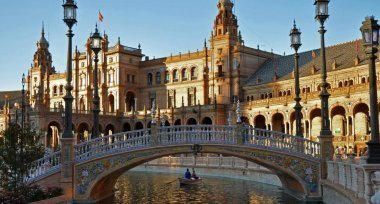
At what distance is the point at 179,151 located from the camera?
81.6 feet

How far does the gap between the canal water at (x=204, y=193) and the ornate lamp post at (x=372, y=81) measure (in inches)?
464

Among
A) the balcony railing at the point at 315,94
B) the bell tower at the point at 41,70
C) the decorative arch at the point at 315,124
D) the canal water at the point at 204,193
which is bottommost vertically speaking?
the canal water at the point at 204,193

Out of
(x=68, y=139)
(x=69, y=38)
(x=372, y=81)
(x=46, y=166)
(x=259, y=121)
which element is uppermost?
(x=69, y=38)

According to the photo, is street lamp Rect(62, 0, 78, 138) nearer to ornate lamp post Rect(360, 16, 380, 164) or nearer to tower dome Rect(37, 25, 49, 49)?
ornate lamp post Rect(360, 16, 380, 164)

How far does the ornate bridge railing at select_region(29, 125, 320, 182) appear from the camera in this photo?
78.7 ft

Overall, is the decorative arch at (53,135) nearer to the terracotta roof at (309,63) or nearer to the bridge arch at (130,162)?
the terracotta roof at (309,63)

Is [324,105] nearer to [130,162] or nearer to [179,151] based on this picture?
[179,151]

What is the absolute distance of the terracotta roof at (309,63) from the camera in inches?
2498

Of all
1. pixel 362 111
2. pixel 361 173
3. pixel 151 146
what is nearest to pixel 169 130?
pixel 151 146

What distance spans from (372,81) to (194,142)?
10.9 meters

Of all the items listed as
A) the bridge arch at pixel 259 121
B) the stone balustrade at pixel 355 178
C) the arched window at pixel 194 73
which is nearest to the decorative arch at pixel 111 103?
the arched window at pixel 194 73

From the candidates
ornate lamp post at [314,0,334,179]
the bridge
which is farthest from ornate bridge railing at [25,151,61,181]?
ornate lamp post at [314,0,334,179]

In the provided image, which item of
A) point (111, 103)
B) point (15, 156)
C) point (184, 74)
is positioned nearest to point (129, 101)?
point (111, 103)

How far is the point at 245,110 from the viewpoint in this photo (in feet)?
230
